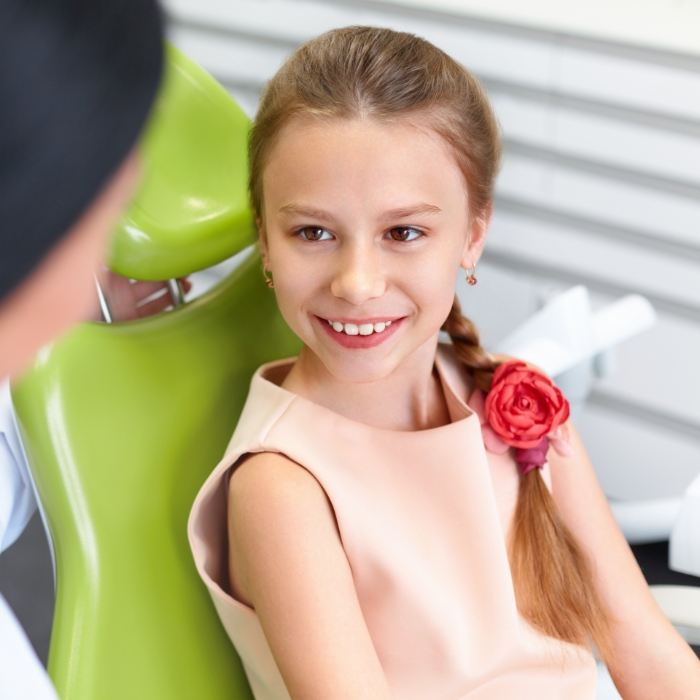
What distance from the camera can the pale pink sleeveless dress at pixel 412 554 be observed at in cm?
112

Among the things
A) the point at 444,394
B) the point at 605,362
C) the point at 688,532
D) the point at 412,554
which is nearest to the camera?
the point at 412,554

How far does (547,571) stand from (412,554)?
154 mm

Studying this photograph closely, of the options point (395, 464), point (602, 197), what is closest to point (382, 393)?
point (395, 464)

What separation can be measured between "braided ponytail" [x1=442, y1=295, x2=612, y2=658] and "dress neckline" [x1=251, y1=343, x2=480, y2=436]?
0.09 meters

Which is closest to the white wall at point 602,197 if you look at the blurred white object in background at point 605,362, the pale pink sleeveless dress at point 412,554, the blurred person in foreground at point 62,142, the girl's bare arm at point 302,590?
the blurred white object in background at point 605,362

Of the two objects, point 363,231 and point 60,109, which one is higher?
point 60,109

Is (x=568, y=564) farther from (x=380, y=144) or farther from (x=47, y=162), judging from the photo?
(x=47, y=162)

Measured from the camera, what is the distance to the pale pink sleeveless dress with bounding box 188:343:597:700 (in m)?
1.12

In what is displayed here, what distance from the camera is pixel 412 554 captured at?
1143 millimetres

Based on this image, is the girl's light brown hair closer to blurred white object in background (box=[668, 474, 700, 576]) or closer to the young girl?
the young girl

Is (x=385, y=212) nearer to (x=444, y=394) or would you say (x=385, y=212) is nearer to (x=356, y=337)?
(x=356, y=337)

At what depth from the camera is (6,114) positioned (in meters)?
0.42

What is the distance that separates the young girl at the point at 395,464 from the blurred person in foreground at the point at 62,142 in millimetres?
575

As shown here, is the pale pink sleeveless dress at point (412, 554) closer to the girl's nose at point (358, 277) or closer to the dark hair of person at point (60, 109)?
the girl's nose at point (358, 277)
